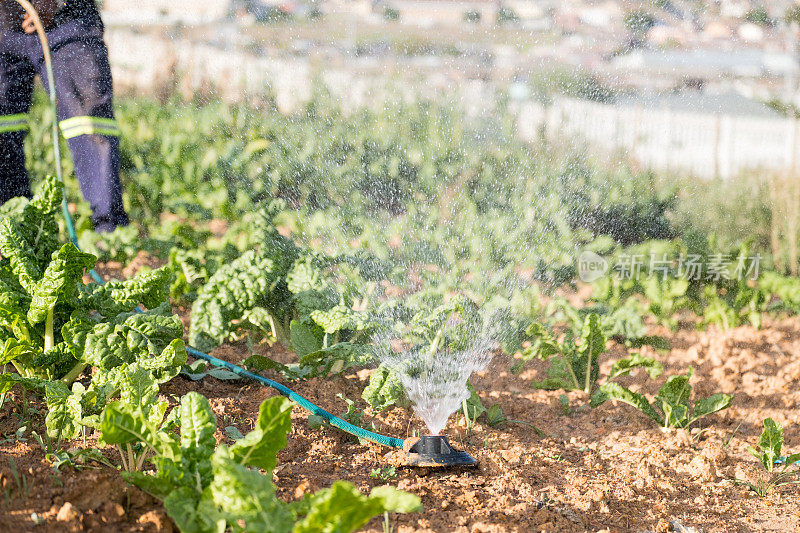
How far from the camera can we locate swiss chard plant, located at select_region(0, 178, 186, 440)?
2078mm

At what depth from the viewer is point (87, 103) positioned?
3936 millimetres

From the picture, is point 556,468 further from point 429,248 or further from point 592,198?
point 592,198

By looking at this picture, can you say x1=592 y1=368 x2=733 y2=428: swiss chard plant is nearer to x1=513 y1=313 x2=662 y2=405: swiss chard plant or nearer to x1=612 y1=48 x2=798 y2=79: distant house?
x1=513 y1=313 x2=662 y2=405: swiss chard plant

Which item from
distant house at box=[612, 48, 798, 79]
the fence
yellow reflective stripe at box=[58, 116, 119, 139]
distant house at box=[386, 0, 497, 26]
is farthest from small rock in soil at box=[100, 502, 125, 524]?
distant house at box=[612, 48, 798, 79]

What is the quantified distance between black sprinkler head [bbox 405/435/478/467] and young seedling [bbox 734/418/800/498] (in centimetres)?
89

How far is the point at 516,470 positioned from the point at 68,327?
140 cm

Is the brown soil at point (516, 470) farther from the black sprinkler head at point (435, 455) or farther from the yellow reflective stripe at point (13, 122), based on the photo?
the yellow reflective stripe at point (13, 122)

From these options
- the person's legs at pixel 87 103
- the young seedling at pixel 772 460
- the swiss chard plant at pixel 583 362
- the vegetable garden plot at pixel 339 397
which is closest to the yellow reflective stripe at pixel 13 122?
the person's legs at pixel 87 103

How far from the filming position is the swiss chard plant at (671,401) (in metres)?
2.67

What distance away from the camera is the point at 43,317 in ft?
7.31

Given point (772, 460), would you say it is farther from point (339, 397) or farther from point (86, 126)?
point (86, 126)

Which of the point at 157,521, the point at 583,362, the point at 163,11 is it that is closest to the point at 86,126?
the point at 583,362

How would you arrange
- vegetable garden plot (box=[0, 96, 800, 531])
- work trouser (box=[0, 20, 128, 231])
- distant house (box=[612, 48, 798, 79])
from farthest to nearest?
distant house (box=[612, 48, 798, 79]) < work trouser (box=[0, 20, 128, 231]) < vegetable garden plot (box=[0, 96, 800, 531])

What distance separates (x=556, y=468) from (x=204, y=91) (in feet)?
22.3
